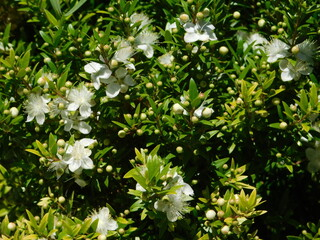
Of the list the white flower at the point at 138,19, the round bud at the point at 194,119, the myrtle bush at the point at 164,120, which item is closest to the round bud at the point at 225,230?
the myrtle bush at the point at 164,120

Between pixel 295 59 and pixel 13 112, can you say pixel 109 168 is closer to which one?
pixel 13 112

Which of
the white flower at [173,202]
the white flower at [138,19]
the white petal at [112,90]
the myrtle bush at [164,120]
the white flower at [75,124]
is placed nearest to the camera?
the white flower at [173,202]

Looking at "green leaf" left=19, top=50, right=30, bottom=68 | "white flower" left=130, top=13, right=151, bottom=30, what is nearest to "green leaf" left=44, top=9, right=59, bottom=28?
"green leaf" left=19, top=50, right=30, bottom=68

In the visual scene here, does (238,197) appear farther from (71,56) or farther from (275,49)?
(71,56)

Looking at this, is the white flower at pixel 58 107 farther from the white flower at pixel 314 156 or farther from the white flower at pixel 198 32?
the white flower at pixel 314 156

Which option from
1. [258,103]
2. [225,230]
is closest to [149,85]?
[258,103]

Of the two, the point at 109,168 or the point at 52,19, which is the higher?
the point at 52,19

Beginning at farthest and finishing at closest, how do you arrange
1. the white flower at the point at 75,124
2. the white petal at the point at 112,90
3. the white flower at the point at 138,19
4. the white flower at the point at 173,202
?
1. the white flower at the point at 138,19
2. the white flower at the point at 75,124
3. the white petal at the point at 112,90
4. the white flower at the point at 173,202

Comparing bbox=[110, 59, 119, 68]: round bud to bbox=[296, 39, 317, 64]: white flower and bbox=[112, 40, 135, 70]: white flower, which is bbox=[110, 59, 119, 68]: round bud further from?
bbox=[296, 39, 317, 64]: white flower
